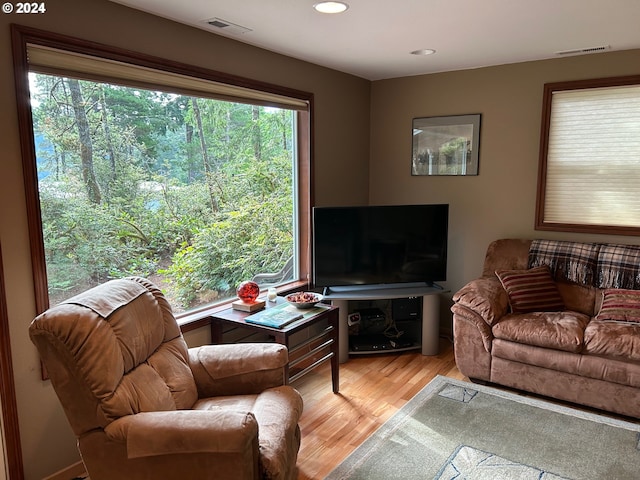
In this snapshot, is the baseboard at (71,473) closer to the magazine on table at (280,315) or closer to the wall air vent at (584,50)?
the magazine on table at (280,315)

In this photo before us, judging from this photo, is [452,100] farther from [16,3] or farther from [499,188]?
[16,3]

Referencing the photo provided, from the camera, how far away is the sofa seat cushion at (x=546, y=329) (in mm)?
2959

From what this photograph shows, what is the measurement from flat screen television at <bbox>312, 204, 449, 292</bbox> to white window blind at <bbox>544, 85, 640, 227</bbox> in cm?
95

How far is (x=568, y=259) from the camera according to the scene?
3.57 m

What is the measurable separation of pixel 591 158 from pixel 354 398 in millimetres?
2569

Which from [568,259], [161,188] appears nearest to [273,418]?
[161,188]

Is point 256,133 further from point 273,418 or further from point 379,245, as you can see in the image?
point 273,418

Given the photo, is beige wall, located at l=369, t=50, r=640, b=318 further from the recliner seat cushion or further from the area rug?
the recliner seat cushion

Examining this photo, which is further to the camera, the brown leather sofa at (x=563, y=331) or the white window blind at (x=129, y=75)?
the brown leather sofa at (x=563, y=331)

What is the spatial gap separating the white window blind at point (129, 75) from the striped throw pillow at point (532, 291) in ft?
7.27

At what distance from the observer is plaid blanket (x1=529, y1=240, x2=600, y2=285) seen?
349cm

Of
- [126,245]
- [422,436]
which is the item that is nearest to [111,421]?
[126,245]

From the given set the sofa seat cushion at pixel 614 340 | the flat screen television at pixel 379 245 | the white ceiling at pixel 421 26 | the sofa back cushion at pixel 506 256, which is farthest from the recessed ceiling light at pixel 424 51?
the sofa seat cushion at pixel 614 340

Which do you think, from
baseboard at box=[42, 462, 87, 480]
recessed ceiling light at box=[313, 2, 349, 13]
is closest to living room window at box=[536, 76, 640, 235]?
recessed ceiling light at box=[313, 2, 349, 13]
